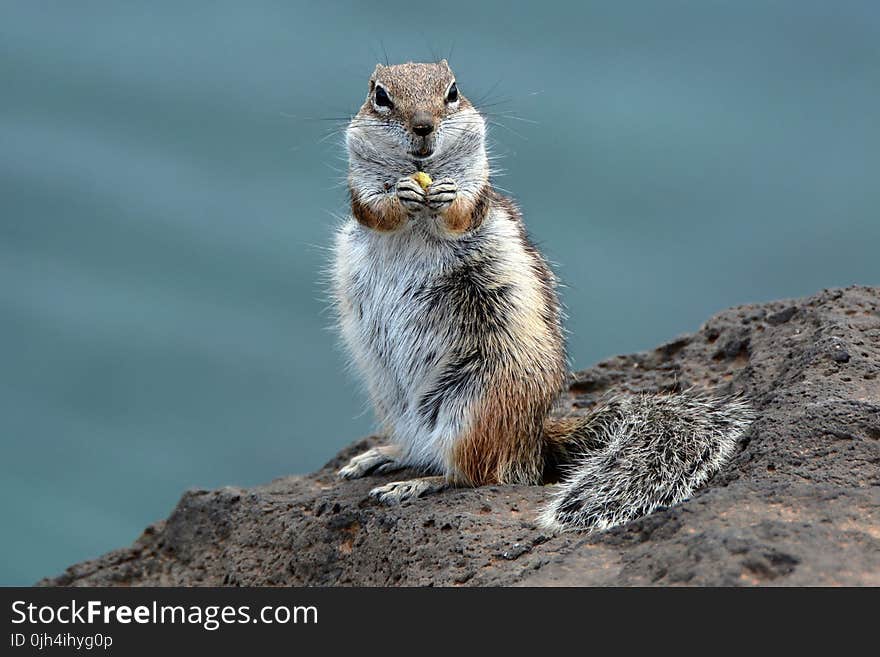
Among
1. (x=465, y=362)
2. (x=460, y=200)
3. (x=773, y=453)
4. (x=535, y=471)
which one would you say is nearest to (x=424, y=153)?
(x=460, y=200)

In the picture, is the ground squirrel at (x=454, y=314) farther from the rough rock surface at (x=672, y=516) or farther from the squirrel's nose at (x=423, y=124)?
the rough rock surface at (x=672, y=516)

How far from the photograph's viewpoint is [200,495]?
6.18 meters

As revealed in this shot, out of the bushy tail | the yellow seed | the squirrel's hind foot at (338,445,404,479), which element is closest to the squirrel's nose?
the yellow seed

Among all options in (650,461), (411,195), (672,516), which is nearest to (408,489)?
(650,461)

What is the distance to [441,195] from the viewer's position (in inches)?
209

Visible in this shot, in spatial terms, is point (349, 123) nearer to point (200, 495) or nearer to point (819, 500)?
point (200, 495)

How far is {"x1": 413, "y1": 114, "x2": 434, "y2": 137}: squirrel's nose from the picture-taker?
5.22 m

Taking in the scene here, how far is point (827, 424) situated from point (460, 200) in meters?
1.85

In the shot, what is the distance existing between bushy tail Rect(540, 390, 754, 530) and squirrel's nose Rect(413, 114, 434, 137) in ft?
5.10

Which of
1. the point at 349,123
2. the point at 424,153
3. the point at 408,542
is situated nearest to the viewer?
the point at 408,542

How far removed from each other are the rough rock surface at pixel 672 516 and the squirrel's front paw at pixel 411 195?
4.21 ft

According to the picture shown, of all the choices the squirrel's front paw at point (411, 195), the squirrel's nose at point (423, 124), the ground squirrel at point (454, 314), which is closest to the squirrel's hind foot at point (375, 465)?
the ground squirrel at point (454, 314)

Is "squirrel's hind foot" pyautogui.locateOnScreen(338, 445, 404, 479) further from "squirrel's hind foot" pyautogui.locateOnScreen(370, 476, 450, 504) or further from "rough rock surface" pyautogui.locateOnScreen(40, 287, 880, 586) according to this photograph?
"squirrel's hind foot" pyautogui.locateOnScreen(370, 476, 450, 504)
